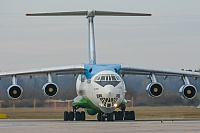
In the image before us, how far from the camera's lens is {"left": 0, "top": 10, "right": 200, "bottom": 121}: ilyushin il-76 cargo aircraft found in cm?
2992

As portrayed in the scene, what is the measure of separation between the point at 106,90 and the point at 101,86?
45 centimetres

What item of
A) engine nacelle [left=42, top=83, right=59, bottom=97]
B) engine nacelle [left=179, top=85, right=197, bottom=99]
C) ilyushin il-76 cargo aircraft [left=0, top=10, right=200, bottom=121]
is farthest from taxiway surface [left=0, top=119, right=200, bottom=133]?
engine nacelle [left=179, top=85, right=197, bottom=99]

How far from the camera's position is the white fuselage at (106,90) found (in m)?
29.7

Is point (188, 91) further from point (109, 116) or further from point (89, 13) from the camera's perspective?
point (89, 13)

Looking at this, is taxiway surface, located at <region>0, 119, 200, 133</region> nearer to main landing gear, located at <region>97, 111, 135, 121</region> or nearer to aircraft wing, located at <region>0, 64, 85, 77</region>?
main landing gear, located at <region>97, 111, 135, 121</region>

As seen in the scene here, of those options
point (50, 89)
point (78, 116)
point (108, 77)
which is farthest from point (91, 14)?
point (108, 77)

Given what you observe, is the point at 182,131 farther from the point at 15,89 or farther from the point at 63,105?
the point at 63,105

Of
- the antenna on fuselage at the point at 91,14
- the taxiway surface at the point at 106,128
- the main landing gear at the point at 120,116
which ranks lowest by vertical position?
the taxiway surface at the point at 106,128

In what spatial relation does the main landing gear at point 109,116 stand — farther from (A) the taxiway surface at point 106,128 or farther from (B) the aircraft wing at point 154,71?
(A) the taxiway surface at point 106,128

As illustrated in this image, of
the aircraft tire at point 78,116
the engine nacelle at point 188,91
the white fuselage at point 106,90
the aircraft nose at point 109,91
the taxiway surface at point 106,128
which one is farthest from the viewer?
the aircraft tire at point 78,116

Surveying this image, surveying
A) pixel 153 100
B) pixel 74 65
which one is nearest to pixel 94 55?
pixel 74 65

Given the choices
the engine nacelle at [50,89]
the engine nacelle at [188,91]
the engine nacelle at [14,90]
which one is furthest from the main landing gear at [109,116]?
the engine nacelle at [14,90]

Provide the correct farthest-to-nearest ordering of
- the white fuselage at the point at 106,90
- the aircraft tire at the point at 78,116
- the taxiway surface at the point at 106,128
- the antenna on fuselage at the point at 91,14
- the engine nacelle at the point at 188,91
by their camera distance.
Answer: the antenna on fuselage at the point at 91,14 < the aircraft tire at the point at 78,116 < the engine nacelle at the point at 188,91 < the white fuselage at the point at 106,90 < the taxiway surface at the point at 106,128

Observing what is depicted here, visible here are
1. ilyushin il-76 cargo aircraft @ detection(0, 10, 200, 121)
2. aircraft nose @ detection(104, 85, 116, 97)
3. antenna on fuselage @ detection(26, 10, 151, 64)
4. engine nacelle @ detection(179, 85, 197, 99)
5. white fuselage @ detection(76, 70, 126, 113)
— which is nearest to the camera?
aircraft nose @ detection(104, 85, 116, 97)
